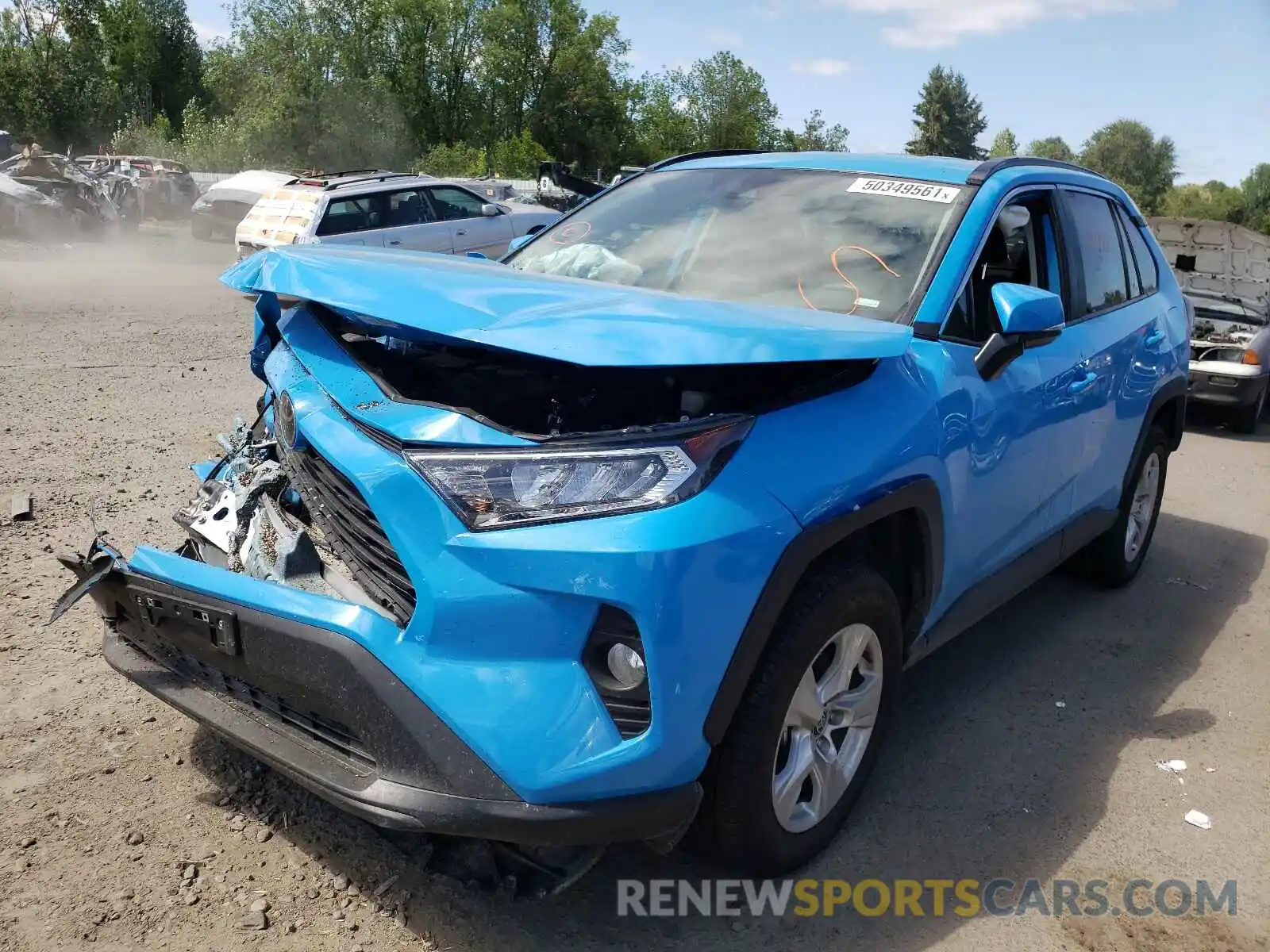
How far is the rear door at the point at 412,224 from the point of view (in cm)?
1456

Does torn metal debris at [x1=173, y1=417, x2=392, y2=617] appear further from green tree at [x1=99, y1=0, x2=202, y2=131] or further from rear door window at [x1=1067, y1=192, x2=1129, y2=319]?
green tree at [x1=99, y1=0, x2=202, y2=131]

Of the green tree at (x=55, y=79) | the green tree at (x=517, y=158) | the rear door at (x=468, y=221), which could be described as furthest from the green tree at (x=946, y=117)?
the rear door at (x=468, y=221)

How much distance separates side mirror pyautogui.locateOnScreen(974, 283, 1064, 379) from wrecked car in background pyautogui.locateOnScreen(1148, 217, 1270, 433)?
6.25 m

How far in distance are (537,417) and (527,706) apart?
78cm

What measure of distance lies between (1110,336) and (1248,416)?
651 centimetres

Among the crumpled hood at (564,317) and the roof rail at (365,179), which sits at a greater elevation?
the roof rail at (365,179)

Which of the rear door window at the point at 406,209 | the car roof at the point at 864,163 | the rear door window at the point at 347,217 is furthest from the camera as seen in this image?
the rear door window at the point at 406,209

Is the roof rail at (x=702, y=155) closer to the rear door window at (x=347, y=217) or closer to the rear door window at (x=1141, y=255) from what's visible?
the rear door window at (x=1141, y=255)

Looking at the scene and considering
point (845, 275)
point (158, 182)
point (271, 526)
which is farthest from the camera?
point (158, 182)

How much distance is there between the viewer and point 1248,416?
31.5 ft

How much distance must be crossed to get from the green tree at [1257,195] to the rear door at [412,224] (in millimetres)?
79413

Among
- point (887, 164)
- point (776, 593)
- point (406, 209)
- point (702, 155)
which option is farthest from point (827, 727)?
point (406, 209)

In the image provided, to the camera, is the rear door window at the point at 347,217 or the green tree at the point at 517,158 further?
the green tree at the point at 517,158

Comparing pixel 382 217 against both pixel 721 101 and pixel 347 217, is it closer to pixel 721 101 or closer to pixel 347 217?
pixel 347 217
